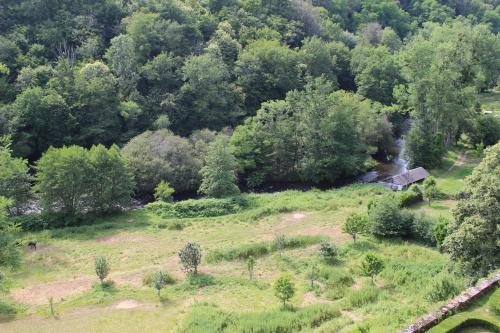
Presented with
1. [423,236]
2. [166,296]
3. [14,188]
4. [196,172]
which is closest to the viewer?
[166,296]

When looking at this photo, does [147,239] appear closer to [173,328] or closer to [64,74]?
[173,328]

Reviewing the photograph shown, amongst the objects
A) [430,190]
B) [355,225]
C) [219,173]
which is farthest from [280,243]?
[430,190]

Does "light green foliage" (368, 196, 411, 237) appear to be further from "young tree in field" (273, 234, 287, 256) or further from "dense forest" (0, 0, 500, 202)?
"dense forest" (0, 0, 500, 202)

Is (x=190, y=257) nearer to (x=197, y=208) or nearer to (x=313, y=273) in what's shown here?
(x=313, y=273)

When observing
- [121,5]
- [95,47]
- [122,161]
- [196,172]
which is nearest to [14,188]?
[122,161]

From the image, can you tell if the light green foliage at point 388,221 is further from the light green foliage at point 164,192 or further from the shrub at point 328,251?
the light green foliage at point 164,192

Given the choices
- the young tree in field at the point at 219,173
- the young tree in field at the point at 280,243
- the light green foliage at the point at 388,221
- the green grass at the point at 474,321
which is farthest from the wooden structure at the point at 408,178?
the green grass at the point at 474,321

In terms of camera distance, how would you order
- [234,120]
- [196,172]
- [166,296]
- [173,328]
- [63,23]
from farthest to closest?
1. [63,23]
2. [234,120]
3. [196,172]
4. [166,296]
5. [173,328]
